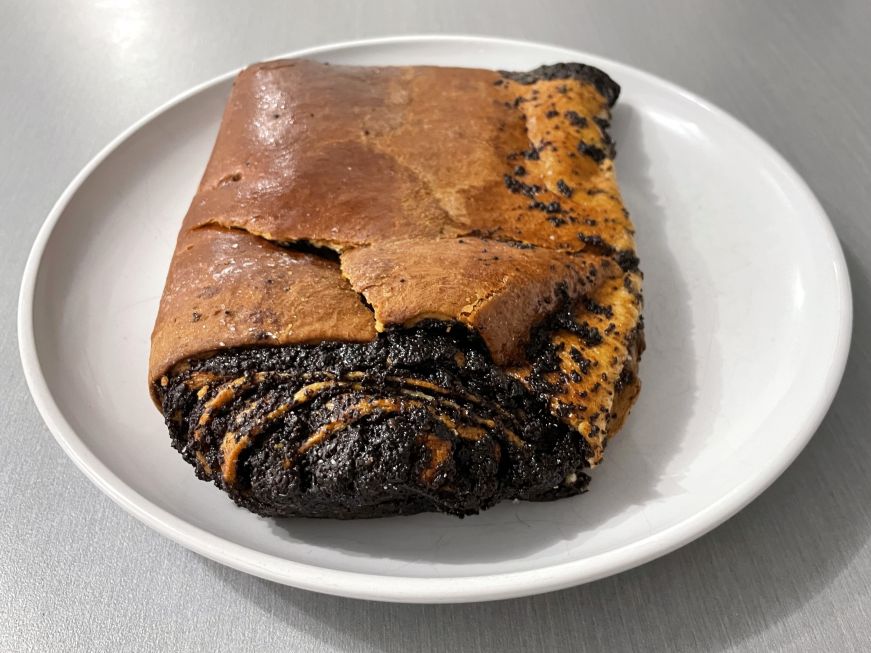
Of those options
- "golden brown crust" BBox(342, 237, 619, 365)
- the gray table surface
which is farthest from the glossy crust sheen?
the gray table surface

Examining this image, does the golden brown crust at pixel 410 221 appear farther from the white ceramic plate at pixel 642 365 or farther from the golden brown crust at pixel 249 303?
the white ceramic plate at pixel 642 365

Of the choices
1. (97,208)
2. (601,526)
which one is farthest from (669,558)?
(97,208)

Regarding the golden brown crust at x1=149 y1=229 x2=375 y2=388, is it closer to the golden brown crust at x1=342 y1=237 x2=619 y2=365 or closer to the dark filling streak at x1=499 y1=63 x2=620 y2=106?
the golden brown crust at x1=342 y1=237 x2=619 y2=365

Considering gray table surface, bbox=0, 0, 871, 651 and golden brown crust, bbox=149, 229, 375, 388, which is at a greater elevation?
golden brown crust, bbox=149, 229, 375, 388

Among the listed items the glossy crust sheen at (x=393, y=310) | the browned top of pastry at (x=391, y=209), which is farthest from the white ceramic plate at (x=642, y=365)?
the browned top of pastry at (x=391, y=209)

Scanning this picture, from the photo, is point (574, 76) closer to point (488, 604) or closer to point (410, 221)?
point (410, 221)

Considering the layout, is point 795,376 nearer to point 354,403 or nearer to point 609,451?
point 609,451

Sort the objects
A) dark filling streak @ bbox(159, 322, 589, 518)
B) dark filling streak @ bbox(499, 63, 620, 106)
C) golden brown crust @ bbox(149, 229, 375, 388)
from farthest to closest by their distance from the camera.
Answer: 1. dark filling streak @ bbox(499, 63, 620, 106)
2. golden brown crust @ bbox(149, 229, 375, 388)
3. dark filling streak @ bbox(159, 322, 589, 518)
